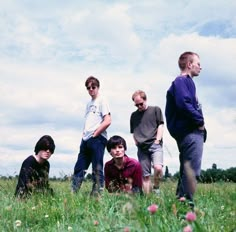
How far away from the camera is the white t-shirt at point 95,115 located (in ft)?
25.3

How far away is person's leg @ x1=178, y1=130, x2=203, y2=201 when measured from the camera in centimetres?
544

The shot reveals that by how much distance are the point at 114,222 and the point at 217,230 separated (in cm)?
89

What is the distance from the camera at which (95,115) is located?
307 inches

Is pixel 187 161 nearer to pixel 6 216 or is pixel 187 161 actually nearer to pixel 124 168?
pixel 124 168

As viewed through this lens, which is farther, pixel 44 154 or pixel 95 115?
pixel 95 115

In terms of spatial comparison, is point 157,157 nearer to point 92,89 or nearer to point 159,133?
point 159,133

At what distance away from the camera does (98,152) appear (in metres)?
7.61

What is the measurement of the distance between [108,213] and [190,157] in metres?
1.30

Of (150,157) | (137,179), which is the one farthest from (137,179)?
(150,157)

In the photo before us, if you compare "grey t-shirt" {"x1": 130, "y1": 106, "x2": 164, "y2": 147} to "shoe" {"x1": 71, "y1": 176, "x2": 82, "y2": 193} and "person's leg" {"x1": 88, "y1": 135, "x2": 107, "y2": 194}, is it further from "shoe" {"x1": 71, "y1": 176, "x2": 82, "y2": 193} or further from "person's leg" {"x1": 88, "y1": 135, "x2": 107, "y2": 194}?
"shoe" {"x1": 71, "y1": 176, "x2": 82, "y2": 193}

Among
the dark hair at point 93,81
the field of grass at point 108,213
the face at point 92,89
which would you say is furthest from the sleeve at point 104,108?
the field of grass at point 108,213

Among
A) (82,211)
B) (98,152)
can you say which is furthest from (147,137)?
(82,211)

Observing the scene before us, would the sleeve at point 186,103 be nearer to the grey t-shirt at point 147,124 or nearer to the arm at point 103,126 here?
the arm at point 103,126

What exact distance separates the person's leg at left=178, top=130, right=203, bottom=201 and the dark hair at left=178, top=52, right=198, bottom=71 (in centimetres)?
80
